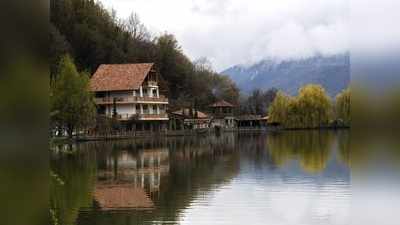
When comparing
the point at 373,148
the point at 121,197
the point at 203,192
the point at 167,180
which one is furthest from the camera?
the point at 167,180

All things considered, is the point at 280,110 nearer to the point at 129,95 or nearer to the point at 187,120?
the point at 187,120

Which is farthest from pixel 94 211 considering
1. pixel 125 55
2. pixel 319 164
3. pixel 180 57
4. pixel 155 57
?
pixel 180 57

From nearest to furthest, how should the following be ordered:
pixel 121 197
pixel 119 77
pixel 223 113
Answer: pixel 121 197
pixel 119 77
pixel 223 113

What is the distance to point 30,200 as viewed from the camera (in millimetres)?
1069

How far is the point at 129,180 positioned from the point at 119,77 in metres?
34.8

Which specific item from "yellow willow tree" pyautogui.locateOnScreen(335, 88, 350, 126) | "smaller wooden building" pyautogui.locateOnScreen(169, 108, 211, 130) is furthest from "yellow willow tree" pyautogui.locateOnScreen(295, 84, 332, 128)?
"yellow willow tree" pyautogui.locateOnScreen(335, 88, 350, 126)

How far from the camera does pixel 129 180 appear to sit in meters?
17.4

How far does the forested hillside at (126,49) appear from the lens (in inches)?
2292

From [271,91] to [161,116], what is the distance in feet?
131

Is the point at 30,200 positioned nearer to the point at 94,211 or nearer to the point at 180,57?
the point at 94,211

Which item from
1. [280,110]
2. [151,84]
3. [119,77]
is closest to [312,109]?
[280,110]

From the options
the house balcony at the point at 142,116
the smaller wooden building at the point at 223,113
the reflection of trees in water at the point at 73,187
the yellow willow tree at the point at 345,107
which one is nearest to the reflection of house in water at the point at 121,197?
the reflection of trees in water at the point at 73,187

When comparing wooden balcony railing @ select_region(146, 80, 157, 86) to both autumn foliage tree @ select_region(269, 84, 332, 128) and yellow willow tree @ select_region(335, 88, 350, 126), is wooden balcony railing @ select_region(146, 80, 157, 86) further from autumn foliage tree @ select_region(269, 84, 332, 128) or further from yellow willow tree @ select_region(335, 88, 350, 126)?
yellow willow tree @ select_region(335, 88, 350, 126)

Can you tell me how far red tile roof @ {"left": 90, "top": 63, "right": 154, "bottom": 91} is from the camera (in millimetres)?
50409
